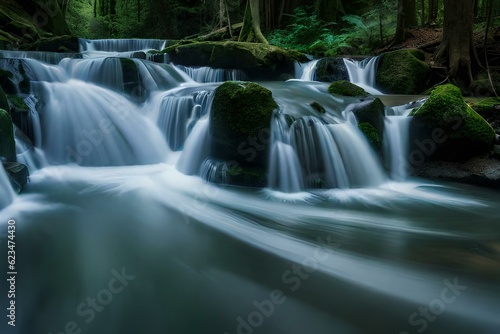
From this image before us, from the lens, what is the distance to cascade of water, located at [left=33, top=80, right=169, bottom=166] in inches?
273

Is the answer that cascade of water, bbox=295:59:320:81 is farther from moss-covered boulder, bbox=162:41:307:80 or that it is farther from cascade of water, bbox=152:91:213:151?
cascade of water, bbox=152:91:213:151

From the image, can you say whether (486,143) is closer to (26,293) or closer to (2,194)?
(26,293)

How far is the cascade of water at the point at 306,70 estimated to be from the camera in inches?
444

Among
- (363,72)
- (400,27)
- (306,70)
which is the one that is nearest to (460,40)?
(363,72)

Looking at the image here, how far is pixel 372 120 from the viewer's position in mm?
6754

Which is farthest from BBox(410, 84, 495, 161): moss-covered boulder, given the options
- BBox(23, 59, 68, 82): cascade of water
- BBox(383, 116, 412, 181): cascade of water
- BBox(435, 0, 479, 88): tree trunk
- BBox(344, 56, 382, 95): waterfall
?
BBox(23, 59, 68, 82): cascade of water

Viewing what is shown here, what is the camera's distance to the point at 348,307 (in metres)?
2.78

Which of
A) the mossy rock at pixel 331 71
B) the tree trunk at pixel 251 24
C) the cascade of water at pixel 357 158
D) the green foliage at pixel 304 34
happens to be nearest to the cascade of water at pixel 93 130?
the cascade of water at pixel 357 158

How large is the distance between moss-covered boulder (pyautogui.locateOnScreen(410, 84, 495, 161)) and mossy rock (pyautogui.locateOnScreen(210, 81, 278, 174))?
295cm

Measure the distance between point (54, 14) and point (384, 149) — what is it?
17.2 meters

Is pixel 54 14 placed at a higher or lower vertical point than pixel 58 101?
higher

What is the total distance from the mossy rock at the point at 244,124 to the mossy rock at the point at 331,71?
5.67 metres

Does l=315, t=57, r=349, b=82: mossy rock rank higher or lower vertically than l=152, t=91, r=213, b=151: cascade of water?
higher

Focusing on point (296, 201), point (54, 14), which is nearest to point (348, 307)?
point (296, 201)
